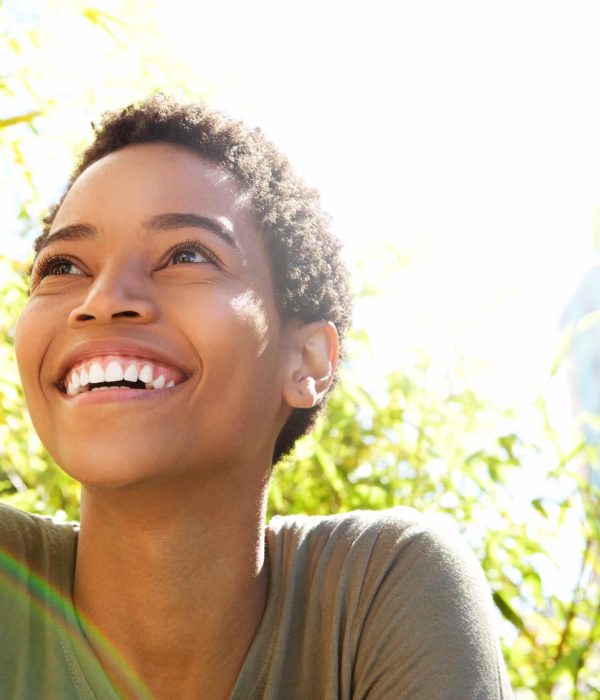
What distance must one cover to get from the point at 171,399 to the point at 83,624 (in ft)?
1.25

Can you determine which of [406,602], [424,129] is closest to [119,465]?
[406,602]

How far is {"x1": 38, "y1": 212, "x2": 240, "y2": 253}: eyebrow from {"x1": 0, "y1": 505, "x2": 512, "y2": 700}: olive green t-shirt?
17.2 inches

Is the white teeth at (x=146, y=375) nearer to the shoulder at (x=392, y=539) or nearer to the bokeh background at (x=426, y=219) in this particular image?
the shoulder at (x=392, y=539)

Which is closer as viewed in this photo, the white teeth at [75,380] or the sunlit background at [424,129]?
the white teeth at [75,380]

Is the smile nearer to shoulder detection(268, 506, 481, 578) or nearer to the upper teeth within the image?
the upper teeth

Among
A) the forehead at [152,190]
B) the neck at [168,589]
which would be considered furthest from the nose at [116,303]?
the neck at [168,589]

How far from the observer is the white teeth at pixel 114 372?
4.13 feet

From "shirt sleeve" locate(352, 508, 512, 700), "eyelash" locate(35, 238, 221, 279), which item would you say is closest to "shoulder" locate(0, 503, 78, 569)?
"eyelash" locate(35, 238, 221, 279)

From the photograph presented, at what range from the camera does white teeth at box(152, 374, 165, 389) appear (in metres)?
1.26

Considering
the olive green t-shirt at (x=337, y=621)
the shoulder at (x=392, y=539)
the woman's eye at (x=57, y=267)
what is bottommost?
the olive green t-shirt at (x=337, y=621)

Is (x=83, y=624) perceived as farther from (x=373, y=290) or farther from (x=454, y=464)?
(x=373, y=290)

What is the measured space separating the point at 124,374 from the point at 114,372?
1 cm

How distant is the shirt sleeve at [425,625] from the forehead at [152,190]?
0.55 meters

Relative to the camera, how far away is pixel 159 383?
1.26 metres
